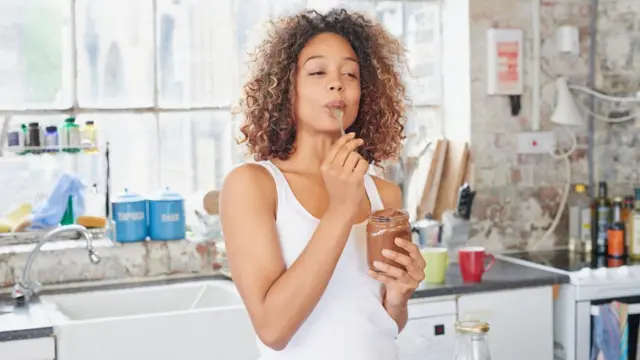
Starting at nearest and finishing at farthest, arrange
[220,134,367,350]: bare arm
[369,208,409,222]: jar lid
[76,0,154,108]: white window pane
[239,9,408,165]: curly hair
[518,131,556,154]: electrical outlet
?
→ 1. [220,134,367,350]: bare arm
2. [369,208,409,222]: jar lid
3. [239,9,408,165]: curly hair
4. [76,0,154,108]: white window pane
5. [518,131,556,154]: electrical outlet

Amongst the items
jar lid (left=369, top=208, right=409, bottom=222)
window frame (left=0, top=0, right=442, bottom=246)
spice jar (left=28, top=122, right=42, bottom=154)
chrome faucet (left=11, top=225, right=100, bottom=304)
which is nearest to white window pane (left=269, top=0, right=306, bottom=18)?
window frame (left=0, top=0, right=442, bottom=246)

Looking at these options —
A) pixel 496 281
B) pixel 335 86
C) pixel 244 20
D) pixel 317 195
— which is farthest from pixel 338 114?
pixel 244 20

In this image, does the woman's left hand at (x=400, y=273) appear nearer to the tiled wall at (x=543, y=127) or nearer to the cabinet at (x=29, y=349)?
the cabinet at (x=29, y=349)

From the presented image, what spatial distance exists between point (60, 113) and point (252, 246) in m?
1.95

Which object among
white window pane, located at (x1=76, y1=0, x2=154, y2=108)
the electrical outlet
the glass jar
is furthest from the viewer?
the electrical outlet

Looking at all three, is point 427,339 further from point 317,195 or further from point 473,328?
point 473,328

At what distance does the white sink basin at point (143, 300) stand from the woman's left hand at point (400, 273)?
138 centimetres

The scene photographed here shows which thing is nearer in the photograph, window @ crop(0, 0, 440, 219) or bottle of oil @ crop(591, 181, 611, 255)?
window @ crop(0, 0, 440, 219)

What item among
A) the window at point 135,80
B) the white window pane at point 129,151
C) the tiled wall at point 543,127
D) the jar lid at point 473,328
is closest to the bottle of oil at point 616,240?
the tiled wall at point 543,127

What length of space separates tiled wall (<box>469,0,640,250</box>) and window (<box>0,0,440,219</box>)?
23.6 inches

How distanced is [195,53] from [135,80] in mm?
267

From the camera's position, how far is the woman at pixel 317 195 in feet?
4.31

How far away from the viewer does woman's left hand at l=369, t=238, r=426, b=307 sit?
4.51 feet

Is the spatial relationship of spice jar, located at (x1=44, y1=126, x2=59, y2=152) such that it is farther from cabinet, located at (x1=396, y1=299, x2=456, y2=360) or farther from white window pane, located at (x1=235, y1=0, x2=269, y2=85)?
cabinet, located at (x1=396, y1=299, x2=456, y2=360)
